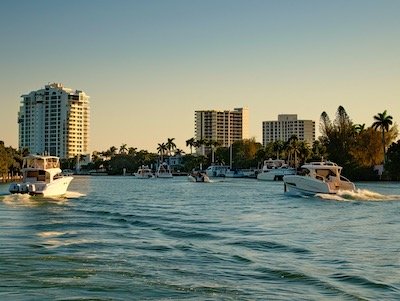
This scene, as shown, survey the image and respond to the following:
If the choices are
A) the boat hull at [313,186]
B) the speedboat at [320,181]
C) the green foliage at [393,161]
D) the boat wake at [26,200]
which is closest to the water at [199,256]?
the boat wake at [26,200]

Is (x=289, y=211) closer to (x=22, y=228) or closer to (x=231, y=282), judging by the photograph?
(x=22, y=228)

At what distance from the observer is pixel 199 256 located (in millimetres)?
21391

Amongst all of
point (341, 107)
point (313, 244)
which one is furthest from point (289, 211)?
point (341, 107)

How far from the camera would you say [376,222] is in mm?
34125

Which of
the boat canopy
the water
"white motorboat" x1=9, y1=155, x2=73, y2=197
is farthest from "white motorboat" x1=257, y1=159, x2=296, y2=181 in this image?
the water

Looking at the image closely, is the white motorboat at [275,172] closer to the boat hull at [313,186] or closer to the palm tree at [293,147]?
the palm tree at [293,147]

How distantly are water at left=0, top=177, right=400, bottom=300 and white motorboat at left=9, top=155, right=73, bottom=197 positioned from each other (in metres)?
13.8

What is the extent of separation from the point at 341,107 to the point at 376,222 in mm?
121088

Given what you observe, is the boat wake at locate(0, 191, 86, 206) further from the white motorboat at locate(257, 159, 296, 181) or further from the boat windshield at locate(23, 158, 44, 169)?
the white motorboat at locate(257, 159, 296, 181)

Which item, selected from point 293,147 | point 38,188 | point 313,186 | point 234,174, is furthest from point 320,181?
point 234,174

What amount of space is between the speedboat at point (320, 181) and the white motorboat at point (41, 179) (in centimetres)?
2132

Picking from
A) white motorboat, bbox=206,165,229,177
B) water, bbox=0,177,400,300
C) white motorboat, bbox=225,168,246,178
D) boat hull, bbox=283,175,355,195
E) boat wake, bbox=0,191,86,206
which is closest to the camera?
water, bbox=0,177,400,300

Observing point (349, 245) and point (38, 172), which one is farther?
point (38, 172)

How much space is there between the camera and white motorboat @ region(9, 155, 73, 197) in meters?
52.2
